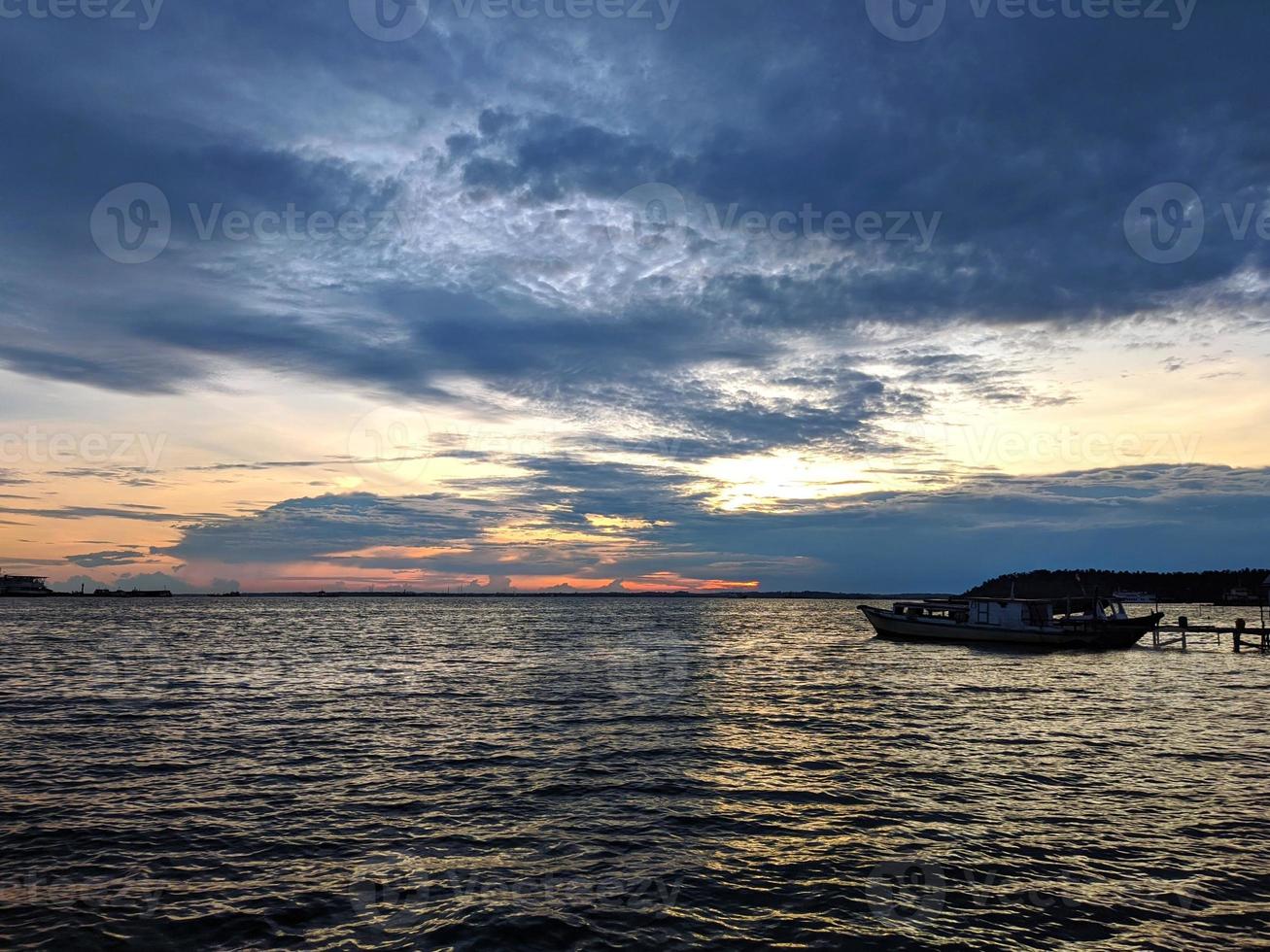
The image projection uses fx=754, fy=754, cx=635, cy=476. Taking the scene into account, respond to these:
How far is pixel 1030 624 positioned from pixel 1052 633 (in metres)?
2.53

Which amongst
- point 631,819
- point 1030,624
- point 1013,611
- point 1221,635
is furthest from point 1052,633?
point 631,819

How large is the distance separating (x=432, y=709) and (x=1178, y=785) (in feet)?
99.3

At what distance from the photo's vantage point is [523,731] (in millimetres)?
31047

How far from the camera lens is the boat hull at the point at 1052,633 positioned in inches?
3024

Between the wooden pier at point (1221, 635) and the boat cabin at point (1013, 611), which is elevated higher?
the boat cabin at point (1013, 611)

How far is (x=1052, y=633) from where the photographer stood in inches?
3029

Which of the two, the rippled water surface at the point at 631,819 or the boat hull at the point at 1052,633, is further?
the boat hull at the point at 1052,633

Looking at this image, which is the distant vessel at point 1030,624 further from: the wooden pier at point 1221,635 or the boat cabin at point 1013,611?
the wooden pier at point 1221,635

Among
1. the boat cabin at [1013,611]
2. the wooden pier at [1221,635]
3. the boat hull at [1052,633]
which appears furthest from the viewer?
the boat cabin at [1013,611]

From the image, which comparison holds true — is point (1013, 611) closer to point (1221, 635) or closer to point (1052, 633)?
point (1052, 633)

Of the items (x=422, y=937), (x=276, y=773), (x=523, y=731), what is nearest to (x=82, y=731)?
(x=276, y=773)

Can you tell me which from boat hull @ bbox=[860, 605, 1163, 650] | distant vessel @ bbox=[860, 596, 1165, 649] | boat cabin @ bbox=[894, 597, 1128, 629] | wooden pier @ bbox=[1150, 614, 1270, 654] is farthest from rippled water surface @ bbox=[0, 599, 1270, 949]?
wooden pier @ bbox=[1150, 614, 1270, 654]

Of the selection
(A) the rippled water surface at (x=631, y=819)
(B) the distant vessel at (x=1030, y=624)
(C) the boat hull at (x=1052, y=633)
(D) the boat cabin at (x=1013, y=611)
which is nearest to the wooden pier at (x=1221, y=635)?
(B) the distant vessel at (x=1030, y=624)

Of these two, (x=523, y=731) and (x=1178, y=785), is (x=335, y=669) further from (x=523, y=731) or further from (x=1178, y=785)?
(x=1178, y=785)
